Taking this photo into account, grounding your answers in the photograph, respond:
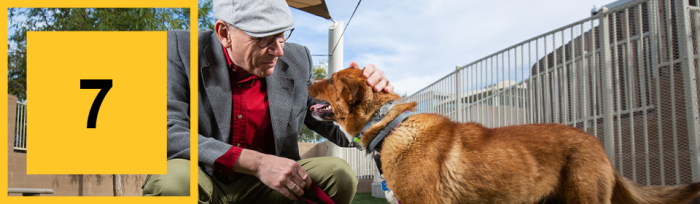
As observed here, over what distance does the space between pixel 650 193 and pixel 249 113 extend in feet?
8.93

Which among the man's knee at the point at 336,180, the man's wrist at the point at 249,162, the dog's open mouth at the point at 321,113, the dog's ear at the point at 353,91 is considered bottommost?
the man's knee at the point at 336,180

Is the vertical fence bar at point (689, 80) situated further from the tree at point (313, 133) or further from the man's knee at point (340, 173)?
the tree at point (313, 133)

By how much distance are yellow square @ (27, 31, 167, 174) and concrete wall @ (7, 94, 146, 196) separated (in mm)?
8667

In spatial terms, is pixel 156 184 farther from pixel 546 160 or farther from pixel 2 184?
pixel 546 160

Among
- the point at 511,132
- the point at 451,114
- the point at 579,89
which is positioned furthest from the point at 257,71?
the point at 451,114

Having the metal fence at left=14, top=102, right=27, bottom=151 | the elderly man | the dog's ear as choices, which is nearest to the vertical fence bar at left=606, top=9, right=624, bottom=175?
the elderly man

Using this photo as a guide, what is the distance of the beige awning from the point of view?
7414 millimetres

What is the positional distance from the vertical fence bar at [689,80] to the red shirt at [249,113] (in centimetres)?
350

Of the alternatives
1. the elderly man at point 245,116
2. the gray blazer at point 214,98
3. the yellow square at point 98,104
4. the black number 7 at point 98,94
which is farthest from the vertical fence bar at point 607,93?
the black number 7 at point 98,94

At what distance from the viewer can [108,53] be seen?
183 centimetres

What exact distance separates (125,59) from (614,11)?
4.38 m

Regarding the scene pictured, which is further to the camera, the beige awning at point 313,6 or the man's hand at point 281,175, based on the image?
the beige awning at point 313,6

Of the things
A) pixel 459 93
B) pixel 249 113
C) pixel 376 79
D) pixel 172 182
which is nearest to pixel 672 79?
pixel 376 79

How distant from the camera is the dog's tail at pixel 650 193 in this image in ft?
9.07
